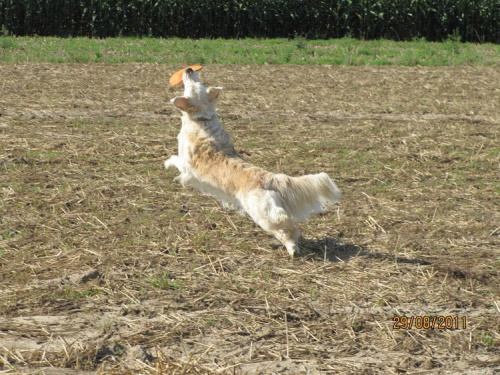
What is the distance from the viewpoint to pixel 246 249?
6.44m

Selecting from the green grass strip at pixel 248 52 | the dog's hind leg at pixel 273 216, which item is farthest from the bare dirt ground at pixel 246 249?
the green grass strip at pixel 248 52

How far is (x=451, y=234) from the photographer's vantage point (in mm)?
6816

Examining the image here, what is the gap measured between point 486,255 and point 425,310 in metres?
1.29

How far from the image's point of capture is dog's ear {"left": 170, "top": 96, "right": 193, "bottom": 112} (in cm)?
665

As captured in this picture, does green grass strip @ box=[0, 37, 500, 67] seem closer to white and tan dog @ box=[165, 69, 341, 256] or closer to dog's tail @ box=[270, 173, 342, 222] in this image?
white and tan dog @ box=[165, 69, 341, 256]

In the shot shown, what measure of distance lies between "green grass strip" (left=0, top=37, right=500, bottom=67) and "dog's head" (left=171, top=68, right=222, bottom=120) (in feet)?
31.9

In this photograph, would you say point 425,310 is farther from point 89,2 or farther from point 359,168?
point 89,2

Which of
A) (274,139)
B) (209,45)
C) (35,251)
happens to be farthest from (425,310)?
(209,45)

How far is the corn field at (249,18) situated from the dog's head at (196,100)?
16.1 m

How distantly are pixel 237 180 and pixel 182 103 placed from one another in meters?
0.94

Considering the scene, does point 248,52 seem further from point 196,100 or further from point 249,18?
point 196,100
